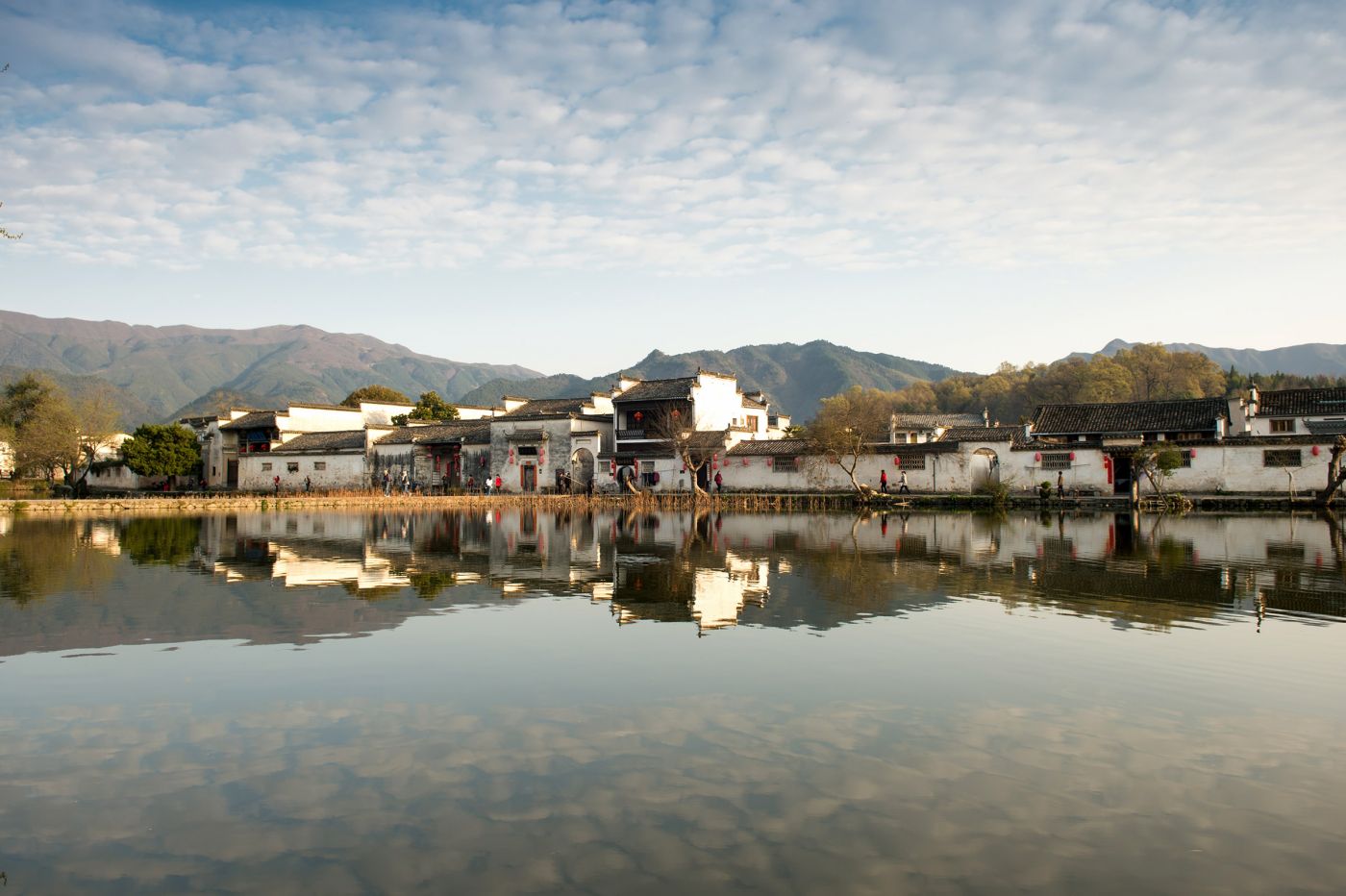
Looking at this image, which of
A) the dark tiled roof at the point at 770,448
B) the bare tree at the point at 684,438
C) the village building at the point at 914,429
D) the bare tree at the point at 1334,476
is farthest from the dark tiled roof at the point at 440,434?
the bare tree at the point at 1334,476

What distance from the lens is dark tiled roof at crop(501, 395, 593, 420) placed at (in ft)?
169

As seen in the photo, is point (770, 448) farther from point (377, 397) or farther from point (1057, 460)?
point (377, 397)

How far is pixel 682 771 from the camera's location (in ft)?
21.2

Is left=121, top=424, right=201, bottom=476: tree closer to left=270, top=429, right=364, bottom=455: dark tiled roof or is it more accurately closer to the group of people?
left=270, top=429, right=364, bottom=455: dark tiled roof

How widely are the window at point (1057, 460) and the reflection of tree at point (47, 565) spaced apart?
35886 millimetres

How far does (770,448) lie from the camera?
4709 cm

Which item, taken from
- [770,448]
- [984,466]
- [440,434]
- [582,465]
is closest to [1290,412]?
[984,466]

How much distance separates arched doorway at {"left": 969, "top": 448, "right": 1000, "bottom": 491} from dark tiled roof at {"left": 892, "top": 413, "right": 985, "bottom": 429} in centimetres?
2436

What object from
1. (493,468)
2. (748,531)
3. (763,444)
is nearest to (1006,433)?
(763,444)

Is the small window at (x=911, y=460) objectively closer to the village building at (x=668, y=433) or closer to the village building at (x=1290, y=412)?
the village building at (x=668, y=433)

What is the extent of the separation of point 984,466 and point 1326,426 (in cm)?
1462

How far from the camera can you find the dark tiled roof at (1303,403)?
41438 mm

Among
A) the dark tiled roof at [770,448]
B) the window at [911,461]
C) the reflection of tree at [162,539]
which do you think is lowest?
the reflection of tree at [162,539]

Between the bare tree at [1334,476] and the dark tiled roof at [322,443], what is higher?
the dark tiled roof at [322,443]
